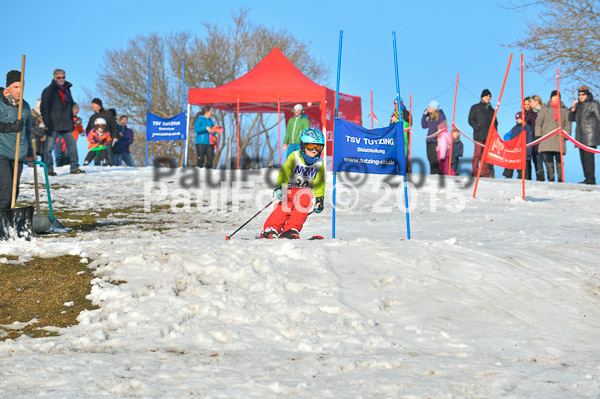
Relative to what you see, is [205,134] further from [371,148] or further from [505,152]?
[371,148]

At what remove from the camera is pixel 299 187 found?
321 inches

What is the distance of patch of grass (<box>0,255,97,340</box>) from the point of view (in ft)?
17.0

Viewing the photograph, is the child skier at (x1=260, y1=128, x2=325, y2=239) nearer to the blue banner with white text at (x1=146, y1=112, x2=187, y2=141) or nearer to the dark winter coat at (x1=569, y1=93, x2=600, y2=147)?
the dark winter coat at (x1=569, y1=93, x2=600, y2=147)

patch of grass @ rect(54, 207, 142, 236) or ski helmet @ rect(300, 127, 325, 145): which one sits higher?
ski helmet @ rect(300, 127, 325, 145)

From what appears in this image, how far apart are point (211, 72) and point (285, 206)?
30.7m

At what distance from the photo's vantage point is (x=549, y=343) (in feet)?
15.7

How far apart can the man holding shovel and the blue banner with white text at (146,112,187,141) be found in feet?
40.4

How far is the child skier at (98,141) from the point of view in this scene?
1873cm

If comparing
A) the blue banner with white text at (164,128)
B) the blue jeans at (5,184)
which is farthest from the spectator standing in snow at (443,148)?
the blue jeans at (5,184)

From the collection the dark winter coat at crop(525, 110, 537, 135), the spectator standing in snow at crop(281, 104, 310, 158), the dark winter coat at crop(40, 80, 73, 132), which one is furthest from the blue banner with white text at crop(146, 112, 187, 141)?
the dark winter coat at crop(525, 110, 537, 135)

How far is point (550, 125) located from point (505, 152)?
3661 mm

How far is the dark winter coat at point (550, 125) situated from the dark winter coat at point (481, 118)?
50.9 inches

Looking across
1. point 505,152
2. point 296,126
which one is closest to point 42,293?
point 505,152

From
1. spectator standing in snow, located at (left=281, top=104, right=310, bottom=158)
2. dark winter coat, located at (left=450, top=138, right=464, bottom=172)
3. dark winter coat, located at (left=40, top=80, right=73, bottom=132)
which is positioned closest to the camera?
dark winter coat, located at (left=40, top=80, right=73, bottom=132)
